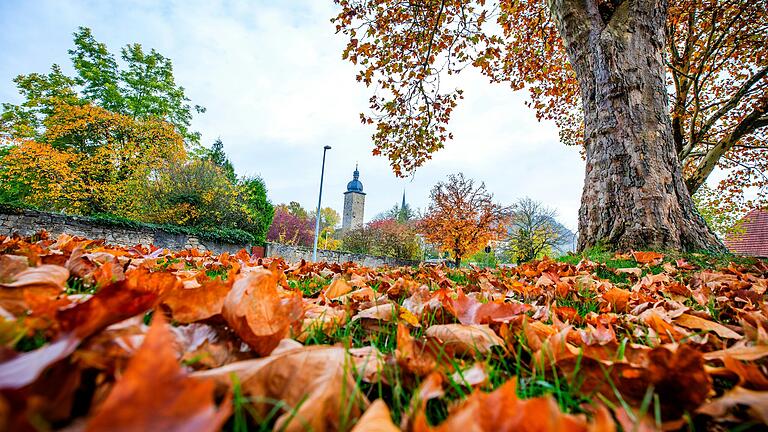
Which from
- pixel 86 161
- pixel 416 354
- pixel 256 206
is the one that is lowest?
pixel 416 354

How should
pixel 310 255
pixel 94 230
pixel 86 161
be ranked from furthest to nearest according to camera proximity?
pixel 86 161 < pixel 310 255 < pixel 94 230

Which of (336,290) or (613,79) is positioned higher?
(613,79)

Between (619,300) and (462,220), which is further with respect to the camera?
(462,220)

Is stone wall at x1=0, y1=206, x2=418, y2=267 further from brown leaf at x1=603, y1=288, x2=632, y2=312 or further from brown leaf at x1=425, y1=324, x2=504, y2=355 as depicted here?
brown leaf at x1=603, y1=288, x2=632, y2=312

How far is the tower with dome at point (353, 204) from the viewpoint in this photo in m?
52.9

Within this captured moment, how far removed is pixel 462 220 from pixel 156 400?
23.4 m

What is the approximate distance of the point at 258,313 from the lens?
0.71 meters

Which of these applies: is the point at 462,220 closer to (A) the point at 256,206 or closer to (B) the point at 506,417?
(A) the point at 256,206

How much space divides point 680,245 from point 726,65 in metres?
10.7

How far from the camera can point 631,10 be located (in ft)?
14.6

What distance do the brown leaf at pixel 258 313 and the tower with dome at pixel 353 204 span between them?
5133cm

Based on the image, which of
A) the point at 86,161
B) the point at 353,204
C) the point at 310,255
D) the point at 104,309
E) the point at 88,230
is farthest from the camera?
the point at 353,204

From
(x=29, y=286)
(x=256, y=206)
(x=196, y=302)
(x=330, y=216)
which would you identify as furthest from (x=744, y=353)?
(x=330, y=216)

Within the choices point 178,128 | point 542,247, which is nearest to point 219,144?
point 178,128
